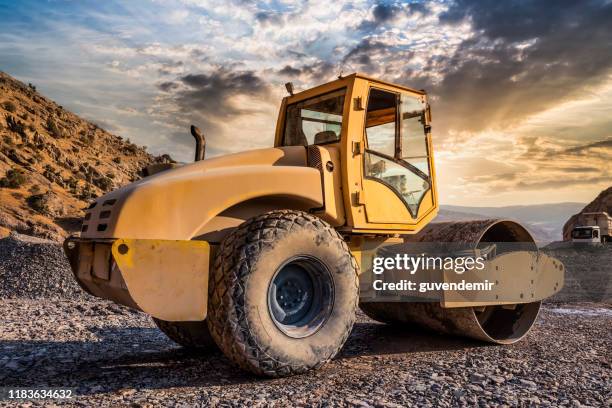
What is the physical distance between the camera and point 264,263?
15.7 ft

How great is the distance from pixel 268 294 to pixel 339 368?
115 cm

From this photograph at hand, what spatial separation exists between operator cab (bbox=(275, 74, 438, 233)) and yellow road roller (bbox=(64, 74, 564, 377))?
17 millimetres

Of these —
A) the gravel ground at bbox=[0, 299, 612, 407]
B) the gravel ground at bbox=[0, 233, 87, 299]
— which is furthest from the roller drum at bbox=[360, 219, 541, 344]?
the gravel ground at bbox=[0, 233, 87, 299]

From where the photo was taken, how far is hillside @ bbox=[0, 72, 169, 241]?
27219 mm

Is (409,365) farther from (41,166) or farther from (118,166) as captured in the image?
(118,166)

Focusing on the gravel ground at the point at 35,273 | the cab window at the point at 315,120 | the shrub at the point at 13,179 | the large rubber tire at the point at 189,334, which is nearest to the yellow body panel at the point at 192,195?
the cab window at the point at 315,120

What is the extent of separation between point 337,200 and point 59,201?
26.4 m

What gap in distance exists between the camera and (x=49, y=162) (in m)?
35.1

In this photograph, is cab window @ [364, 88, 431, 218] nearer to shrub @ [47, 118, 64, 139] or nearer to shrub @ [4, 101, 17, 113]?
shrub @ [4, 101, 17, 113]

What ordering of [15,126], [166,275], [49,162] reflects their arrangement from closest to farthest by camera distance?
[166,275]
[49,162]
[15,126]

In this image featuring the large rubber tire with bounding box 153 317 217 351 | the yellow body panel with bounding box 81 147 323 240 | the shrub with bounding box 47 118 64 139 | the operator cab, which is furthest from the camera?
the shrub with bounding box 47 118 64 139

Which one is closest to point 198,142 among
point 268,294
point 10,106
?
point 268,294

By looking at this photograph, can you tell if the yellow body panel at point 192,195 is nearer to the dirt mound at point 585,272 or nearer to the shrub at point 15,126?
the dirt mound at point 585,272

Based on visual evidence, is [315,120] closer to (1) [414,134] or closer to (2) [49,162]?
(1) [414,134]
